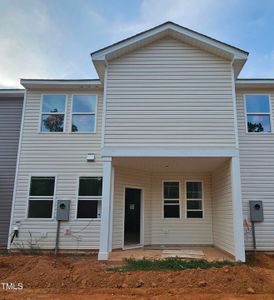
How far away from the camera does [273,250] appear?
26.6 ft

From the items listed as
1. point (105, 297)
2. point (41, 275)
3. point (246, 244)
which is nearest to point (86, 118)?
point (41, 275)

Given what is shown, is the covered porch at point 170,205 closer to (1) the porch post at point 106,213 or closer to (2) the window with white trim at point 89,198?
(1) the porch post at point 106,213

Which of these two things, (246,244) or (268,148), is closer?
(246,244)

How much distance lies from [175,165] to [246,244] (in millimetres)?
3467

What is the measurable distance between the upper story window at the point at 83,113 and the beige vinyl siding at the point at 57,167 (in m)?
0.18

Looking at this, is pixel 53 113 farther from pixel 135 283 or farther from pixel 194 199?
pixel 135 283

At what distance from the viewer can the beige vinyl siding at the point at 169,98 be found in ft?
24.0

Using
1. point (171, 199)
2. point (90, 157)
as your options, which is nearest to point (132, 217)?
point (171, 199)

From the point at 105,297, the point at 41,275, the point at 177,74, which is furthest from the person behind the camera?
the point at 177,74

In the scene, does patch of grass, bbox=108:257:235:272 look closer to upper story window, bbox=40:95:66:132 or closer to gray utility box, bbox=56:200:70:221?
gray utility box, bbox=56:200:70:221

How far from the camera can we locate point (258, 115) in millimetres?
8992

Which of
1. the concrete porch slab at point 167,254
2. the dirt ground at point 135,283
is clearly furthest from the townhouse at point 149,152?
the dirt ground at point 135,283

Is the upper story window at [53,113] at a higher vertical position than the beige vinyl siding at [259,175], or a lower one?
higher

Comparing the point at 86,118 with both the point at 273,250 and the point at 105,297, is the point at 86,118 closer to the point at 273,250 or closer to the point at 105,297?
the point at 105,297
